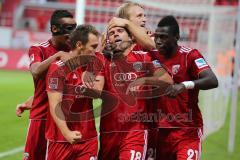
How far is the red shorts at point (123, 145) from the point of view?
566 cm

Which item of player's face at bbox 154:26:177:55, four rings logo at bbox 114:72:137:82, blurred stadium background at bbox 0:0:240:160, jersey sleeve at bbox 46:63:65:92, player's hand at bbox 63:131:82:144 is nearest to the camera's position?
player's hand at bbox 63:131:82:144

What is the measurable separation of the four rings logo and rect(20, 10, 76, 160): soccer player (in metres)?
0.61

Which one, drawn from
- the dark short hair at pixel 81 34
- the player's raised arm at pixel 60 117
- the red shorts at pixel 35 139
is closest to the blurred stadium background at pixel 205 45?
the red shorts at pixel 35 139

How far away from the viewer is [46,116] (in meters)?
6.38

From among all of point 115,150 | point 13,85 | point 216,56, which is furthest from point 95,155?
point 13,85

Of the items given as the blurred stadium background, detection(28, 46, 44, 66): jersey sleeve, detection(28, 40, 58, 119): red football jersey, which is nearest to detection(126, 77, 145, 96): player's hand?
detection(28, 40, 58, 119): red football jersey

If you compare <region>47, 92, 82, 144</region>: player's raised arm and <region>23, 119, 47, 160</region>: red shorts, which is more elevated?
<region>47, 92, 82, 144</region>: player's raised arm

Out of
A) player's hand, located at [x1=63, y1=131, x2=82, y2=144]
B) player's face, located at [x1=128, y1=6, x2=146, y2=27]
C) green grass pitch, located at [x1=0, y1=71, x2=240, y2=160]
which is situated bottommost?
green grass pitch, located at [x1=0, y1=71, x2=240, y2=160]

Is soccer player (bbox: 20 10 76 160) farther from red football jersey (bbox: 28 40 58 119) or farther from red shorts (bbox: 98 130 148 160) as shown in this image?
red shorts (bbox: 98 130 148 160)

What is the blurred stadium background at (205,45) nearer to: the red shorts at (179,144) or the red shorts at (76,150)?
the red shorts at (179,144)

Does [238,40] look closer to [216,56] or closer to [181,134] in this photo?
[216,56]

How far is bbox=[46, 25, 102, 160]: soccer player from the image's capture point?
549 centimetres

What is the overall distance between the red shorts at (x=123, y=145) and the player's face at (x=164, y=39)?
0.82m

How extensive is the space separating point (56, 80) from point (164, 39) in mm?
1138
